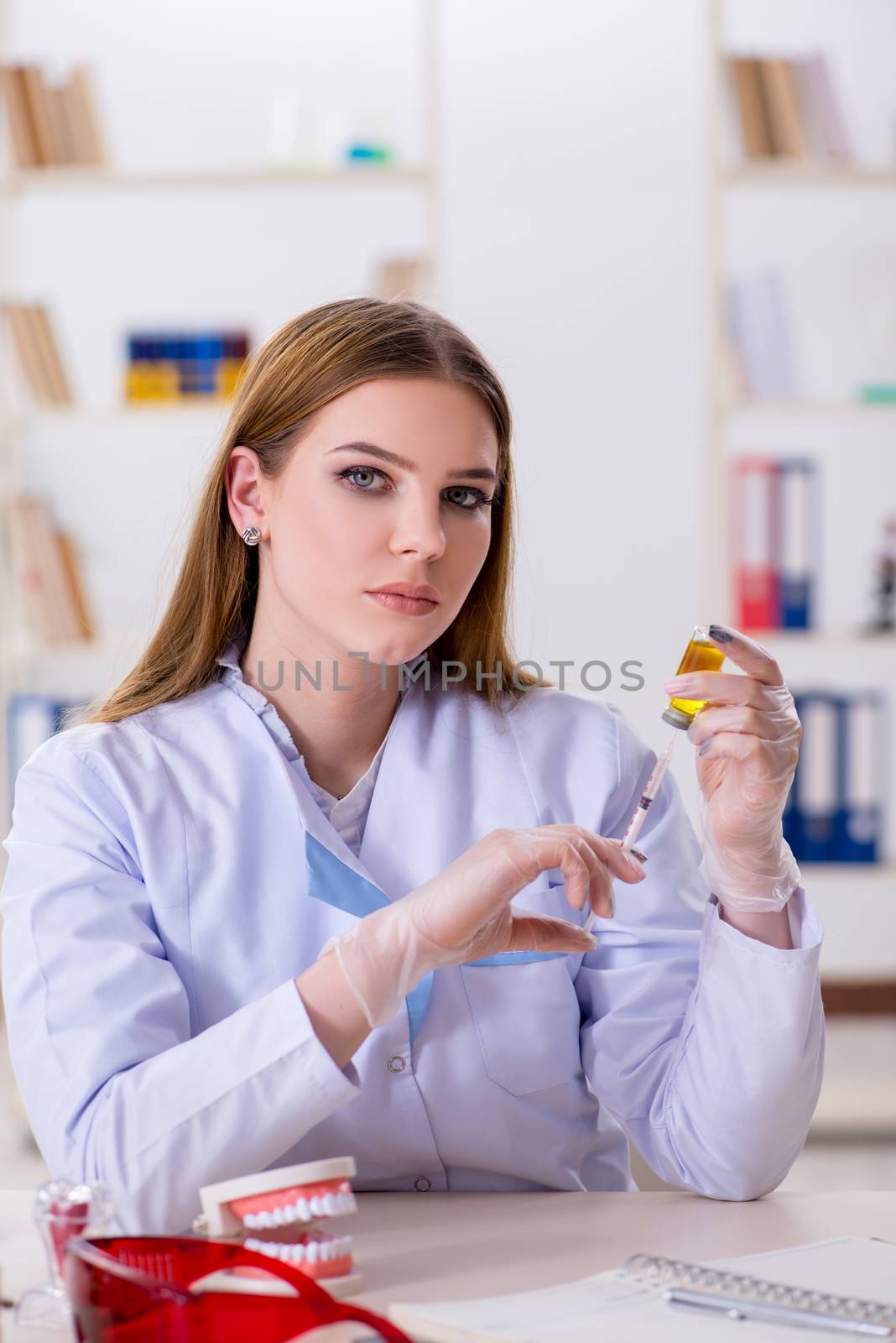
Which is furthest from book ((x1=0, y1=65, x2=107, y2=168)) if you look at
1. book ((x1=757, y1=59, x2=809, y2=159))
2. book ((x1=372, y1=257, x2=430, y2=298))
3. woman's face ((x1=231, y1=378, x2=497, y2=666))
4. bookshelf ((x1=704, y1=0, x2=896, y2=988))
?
woman's face ((x1=231, y1=378, x2=497, y2=666))

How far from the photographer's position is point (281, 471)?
1.40 metres

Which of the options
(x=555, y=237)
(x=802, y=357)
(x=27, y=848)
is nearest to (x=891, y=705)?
(x=802, y=357)

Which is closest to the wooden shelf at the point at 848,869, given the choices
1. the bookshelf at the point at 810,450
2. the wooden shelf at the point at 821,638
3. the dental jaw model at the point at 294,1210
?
the bookshelf at the point at 810,450

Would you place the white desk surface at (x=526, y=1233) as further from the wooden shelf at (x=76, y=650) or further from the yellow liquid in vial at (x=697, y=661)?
the wooden shelf at (x=76, y=650)

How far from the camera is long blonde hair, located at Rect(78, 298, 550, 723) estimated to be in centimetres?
137

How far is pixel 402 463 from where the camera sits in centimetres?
132

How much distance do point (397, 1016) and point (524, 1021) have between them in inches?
4.9

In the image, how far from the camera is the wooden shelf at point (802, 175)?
10.3ft

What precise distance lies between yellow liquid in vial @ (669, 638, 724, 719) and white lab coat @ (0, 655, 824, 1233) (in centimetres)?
18

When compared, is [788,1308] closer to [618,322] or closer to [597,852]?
[597,852]

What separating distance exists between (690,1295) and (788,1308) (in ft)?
0.19

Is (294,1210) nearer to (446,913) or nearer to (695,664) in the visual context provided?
(446,913)

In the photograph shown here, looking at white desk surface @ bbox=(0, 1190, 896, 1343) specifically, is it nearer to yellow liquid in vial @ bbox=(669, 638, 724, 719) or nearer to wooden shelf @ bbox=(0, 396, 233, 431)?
yellow liquid in vial @ bbox=(669, 638, 724, 719)

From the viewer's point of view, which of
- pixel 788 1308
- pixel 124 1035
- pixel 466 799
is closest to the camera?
pixel 788 1308
